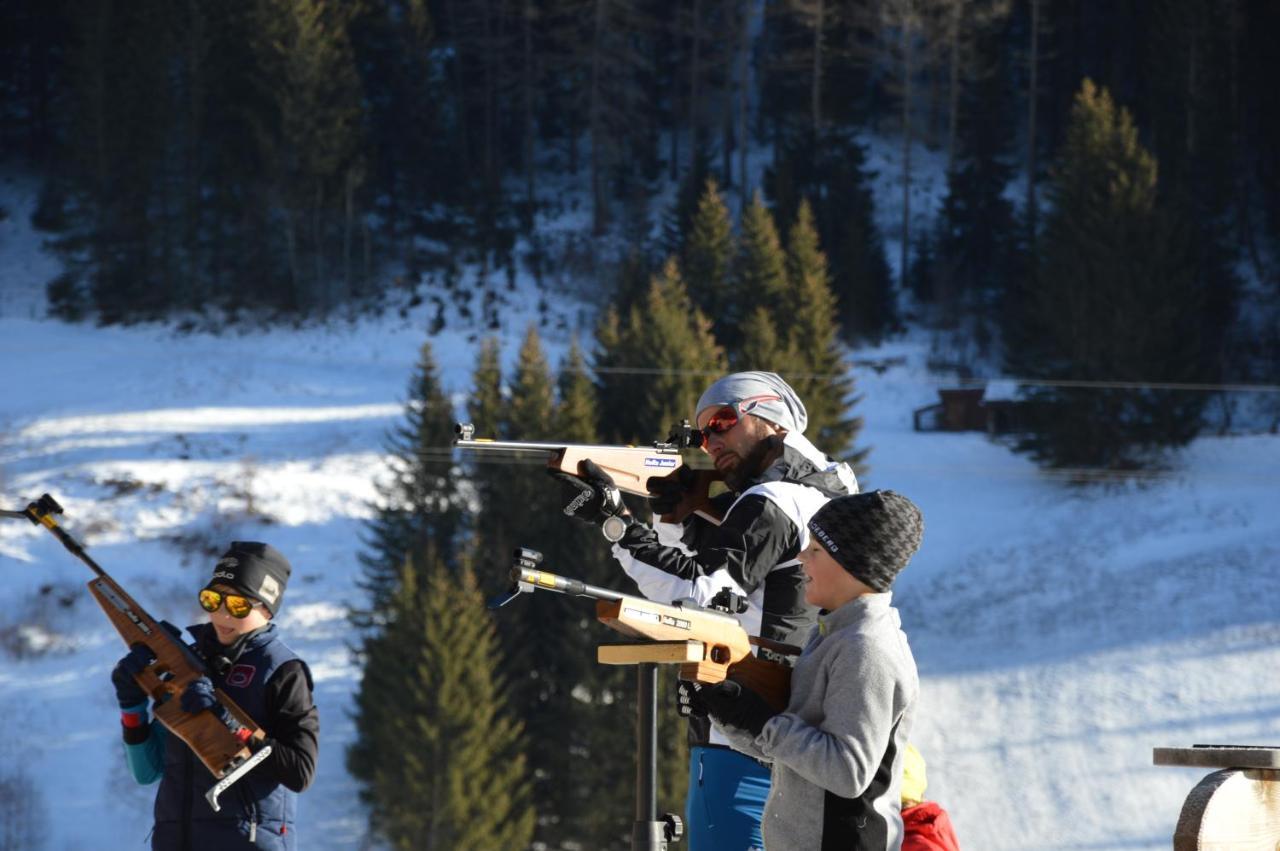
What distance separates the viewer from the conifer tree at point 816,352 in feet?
125

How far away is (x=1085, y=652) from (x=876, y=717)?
32.3m

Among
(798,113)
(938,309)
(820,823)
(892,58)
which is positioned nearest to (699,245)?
(938,309)

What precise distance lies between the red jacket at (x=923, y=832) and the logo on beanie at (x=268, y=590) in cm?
210

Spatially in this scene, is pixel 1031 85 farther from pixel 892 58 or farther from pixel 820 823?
pixel 820 823

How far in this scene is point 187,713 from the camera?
4.82 m

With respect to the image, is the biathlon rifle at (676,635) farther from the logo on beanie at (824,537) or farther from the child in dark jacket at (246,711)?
the child in dark jacket at (246,711)

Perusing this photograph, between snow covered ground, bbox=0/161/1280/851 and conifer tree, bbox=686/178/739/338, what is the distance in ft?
17.1

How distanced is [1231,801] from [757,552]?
167 cm

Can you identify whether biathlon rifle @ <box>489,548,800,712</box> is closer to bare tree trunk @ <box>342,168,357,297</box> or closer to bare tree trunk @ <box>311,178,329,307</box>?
bare tree trunk @ <box>342,168,357,297</box>

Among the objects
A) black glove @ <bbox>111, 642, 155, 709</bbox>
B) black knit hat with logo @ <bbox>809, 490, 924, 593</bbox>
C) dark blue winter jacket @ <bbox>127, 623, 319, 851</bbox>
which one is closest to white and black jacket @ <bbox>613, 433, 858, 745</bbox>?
black knit hat with logo @ <bbox>809, 490, 924, 593</bbox>

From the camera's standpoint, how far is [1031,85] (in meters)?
58.1

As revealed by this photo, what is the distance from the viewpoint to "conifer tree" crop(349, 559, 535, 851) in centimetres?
3177

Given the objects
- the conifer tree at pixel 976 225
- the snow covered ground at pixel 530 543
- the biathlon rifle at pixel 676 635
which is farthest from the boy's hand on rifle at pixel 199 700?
the conifer tree at pixel 976 225

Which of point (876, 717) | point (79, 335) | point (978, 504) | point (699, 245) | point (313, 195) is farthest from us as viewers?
→ point (313, 195)
